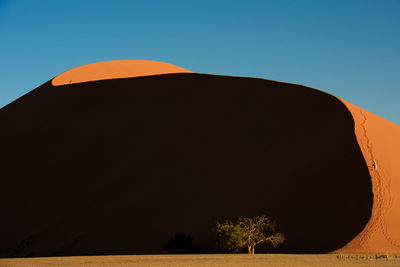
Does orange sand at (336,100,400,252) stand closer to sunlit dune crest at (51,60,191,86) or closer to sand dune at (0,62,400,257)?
sand dune at (0,62,400,257)

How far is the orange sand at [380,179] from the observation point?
24.6 meters

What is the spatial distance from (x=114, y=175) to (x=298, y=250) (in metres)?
16.8

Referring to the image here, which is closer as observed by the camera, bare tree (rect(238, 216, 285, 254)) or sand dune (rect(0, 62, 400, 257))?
bare tree (rect(238, 216, 285, 254))

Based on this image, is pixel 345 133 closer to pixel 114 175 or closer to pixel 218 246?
pixel 218 246

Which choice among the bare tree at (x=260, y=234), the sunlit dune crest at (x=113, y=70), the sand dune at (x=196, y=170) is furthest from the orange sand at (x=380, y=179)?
the sunlit dune crest at (x=113, y=70)

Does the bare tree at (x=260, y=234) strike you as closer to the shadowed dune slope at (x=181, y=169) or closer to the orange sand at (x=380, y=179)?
the shadowed dune slope at (x=181, y=169)

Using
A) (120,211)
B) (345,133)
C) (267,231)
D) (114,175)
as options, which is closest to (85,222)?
(120,211)

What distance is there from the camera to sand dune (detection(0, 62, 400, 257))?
2780 centimetres

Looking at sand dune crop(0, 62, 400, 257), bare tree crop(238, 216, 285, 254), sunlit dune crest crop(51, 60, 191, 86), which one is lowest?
bare tree crop(238, 216, 285, 254)

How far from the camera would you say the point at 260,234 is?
2655 centimetres

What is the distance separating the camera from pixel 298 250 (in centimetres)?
2569

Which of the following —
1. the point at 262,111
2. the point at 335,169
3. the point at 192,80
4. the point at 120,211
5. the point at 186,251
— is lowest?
the point at 186,251

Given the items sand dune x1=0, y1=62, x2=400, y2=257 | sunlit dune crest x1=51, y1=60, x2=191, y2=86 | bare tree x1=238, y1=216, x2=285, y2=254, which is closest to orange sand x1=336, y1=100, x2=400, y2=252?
sand dune x1=0, y1=62, x2=400, y2=257

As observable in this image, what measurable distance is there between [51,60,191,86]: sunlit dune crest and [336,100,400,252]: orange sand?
30394 mm
